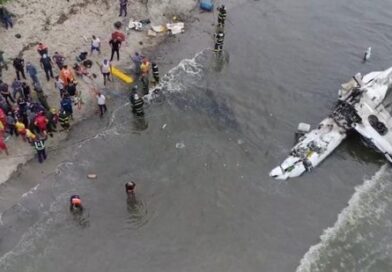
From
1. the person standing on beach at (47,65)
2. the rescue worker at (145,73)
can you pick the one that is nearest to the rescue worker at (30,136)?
the person standing on beach at (47,65)

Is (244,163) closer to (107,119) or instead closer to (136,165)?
(136,165)

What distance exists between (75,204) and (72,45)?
1182 cm

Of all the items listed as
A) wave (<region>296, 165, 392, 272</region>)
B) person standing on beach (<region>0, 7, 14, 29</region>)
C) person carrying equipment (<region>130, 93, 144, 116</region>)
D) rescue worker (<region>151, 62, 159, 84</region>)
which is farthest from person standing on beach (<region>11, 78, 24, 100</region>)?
wave (<region>296, 165, 392, 272</region>)

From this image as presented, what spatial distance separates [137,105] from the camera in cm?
2791

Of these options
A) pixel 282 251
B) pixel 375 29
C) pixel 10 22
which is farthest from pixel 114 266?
pixel 375 29

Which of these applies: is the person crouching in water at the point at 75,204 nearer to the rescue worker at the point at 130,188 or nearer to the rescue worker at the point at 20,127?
the rescue worker at the point at 130,188

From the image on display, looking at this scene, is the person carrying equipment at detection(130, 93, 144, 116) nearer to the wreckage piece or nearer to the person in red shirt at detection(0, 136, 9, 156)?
the person in red shirt at detection(0, 136, 9, 156)

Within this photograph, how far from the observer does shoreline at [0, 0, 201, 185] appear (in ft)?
83.7

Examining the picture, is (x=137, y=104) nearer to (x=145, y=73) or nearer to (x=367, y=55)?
(x=145, y=73)

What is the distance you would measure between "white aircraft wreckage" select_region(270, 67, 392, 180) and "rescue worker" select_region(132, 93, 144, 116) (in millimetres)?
7567

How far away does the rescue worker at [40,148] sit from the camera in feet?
80.1

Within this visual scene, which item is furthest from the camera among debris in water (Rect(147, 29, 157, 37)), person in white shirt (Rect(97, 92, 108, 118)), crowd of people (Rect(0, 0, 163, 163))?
debris in water (Rect(147, 29, 157, 37))

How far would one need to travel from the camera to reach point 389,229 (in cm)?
2436

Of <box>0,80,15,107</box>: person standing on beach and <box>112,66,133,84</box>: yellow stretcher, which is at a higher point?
<box>0,80,15,107</box>: person standing on beach
